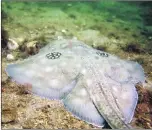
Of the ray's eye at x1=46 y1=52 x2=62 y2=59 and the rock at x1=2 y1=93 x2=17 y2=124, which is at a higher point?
the ray's eye at x1=46 y1=52 x2=62 y2=59

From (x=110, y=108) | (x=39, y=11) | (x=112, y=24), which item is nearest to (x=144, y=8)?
(x=112, y=24)

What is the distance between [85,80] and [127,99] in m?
0.42

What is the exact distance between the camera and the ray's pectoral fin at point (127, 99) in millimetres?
2343

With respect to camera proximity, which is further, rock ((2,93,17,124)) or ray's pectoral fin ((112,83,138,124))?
rock ((2,93,17,124))

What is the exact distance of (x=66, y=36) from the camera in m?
3.75

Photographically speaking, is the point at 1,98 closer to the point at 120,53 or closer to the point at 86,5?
the point at 120,53

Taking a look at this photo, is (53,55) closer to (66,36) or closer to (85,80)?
(85,80)

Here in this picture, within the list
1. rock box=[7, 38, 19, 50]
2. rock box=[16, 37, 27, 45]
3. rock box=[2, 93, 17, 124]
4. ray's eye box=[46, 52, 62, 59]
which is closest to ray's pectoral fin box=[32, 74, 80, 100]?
rock box=[2, 93, 17, 124]

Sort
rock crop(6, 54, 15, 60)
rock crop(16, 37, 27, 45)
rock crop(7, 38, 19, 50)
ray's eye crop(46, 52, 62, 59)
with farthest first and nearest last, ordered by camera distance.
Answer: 1. rock crop(16, 37, 27, 45)
2. rock crop(7, 38, 19, 50)
3. rock crop(6, 54, 15, 60)
4. ray's eye crop(46, 52, 62, 59)

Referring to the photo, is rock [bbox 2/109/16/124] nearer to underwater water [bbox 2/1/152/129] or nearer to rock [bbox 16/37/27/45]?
underwater water [bbox 2/1/152/129]

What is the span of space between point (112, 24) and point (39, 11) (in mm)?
1170

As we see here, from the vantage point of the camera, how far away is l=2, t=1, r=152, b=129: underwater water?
8.15 feet

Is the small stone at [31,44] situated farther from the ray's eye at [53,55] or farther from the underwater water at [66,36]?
the ray's eye at [53,55]

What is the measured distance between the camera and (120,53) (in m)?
3.45
